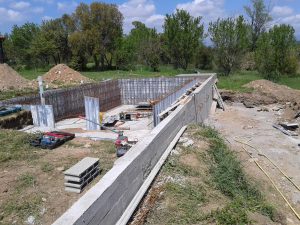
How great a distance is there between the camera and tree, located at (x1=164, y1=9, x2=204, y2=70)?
34.6 m

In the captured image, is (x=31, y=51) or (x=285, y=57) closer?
(x=285, y=57)

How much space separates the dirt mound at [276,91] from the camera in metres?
22.3

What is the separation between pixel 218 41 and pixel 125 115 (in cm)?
1930

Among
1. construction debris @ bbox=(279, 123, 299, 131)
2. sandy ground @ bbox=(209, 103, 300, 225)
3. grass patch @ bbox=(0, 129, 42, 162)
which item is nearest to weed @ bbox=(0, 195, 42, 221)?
grass patch @ bbox=(0, 129, 42, 162)

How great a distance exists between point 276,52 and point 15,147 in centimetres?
2666

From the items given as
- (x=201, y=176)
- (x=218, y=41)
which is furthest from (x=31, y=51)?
(x=201, y=176)

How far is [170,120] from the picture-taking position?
8.44 m

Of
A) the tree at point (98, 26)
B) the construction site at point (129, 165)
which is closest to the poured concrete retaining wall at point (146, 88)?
the construction site at point (129, 165)

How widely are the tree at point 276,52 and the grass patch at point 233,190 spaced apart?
74.6 feet

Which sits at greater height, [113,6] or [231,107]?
[113,6]

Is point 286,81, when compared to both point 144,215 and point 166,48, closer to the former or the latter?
point 166,48

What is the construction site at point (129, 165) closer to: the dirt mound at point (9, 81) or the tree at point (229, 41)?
the dirt mound at point (9, 81)

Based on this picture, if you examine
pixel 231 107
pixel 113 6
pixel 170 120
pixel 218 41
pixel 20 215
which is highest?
pixel 113 6

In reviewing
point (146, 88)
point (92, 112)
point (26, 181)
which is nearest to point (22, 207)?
point (26, 181)
